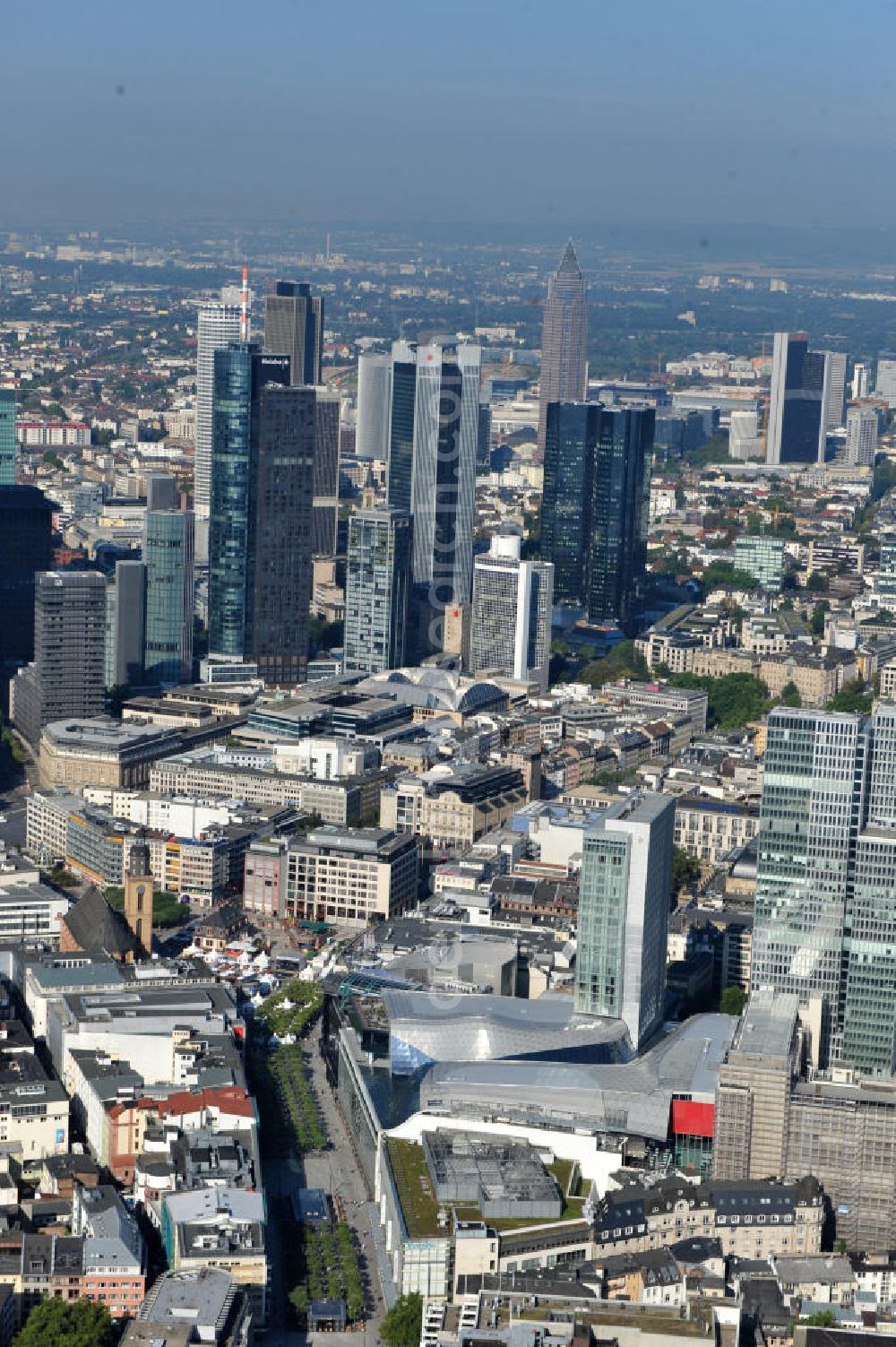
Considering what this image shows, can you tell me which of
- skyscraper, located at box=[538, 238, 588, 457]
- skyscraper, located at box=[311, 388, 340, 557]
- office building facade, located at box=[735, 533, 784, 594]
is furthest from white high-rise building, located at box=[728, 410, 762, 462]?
skyscraper, located at box=[311, 388, 340, 557]

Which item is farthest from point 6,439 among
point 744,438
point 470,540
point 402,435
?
point 744,438

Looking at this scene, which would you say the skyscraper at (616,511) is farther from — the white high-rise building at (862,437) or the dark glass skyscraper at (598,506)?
the white high-rise building at (862,437)

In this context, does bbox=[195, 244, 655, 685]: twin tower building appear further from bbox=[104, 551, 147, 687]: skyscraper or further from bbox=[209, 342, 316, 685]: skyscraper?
bbox=[104, 551, 147, 687]: skyscraper

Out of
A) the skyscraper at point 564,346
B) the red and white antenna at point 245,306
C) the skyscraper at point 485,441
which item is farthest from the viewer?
the skyscraper at point 564,346

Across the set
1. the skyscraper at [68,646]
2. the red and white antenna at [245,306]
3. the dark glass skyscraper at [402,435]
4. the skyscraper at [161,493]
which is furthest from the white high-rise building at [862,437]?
the skyscraper at [68,646]

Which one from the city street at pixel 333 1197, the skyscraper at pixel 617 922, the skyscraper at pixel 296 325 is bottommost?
the city street at pixel 333 1197

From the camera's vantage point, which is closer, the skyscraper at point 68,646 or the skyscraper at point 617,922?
the skyscraper at point 617,922

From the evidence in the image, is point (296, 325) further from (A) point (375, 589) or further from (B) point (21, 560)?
(B) point (21, 560)

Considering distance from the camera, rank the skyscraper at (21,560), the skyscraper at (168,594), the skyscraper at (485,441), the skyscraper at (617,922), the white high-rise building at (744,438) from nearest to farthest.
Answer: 1. the skyscraper at (617,922)
2. the skyscraper at (168,594)
3. the skyscraper at (21,560)
4. the skyscraper at (485,441)
5. the white high-rise building at (744,438)
